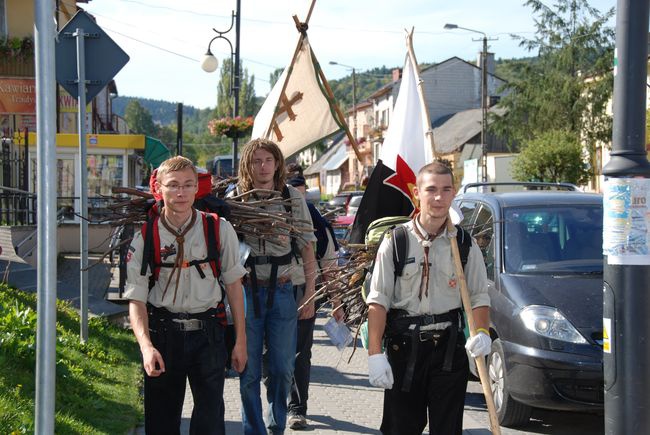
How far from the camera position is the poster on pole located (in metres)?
4.88

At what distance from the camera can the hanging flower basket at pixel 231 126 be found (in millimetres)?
18438

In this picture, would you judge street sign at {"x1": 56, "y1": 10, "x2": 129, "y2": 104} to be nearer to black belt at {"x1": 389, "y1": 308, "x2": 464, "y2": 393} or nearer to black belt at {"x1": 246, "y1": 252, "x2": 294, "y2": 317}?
black belt at {"x1": 246, "y1": 252, "x2": 294, "y2": 317}

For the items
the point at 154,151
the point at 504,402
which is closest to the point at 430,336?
the point at 504,402

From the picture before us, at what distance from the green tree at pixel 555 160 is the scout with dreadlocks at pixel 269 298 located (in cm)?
3749

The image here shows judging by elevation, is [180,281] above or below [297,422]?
above

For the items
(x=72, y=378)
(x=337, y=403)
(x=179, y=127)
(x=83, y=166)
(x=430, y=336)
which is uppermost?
(x=179, y=127)

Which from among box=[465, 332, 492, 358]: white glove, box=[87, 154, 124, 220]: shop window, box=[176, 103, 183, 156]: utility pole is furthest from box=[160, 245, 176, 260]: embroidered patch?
box=[87, 154, 124, 220]: shop window

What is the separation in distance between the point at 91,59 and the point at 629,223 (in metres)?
5.07

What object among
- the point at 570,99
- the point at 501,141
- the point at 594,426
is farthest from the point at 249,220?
the point at 501,141

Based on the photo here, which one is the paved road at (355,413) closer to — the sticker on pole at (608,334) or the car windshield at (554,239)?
the car windshield at (554,239)

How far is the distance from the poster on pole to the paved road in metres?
2.28

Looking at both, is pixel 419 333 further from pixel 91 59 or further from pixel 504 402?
pixel 91 59

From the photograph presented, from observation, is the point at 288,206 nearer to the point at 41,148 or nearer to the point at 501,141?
the point at 41,148

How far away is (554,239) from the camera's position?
7.72 meters
